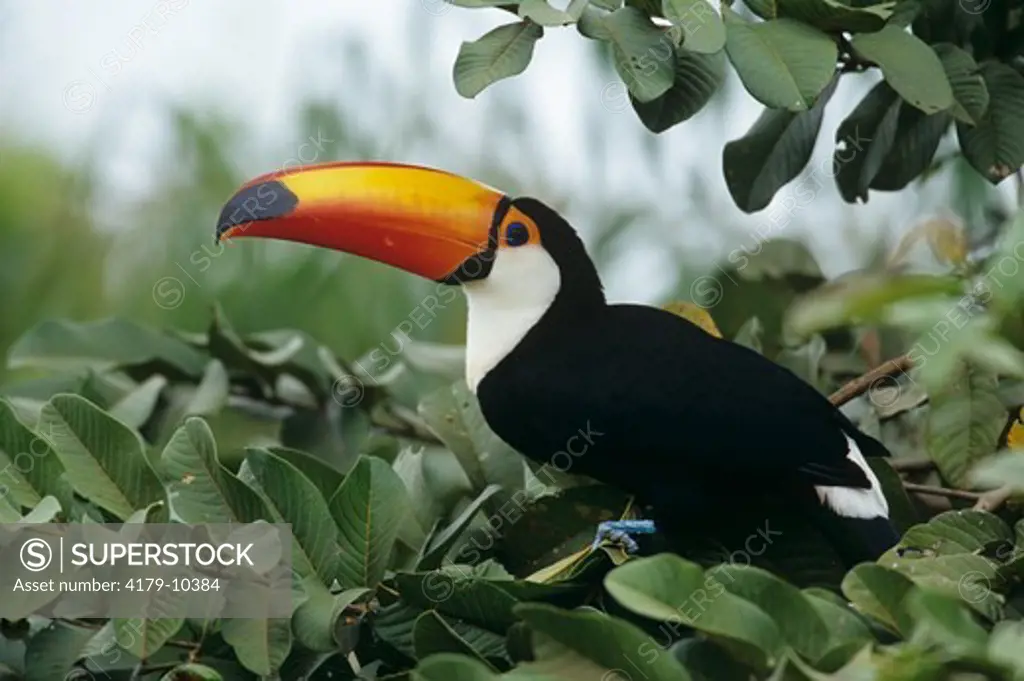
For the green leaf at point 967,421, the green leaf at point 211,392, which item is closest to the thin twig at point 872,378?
the green leaf at point 967,421

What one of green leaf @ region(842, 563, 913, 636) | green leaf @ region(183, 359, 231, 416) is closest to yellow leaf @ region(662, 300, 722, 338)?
green leaf @ region(183, 359, 231, 416)

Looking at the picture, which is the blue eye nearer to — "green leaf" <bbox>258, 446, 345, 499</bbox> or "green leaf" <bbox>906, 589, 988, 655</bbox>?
"green leaf" <bbox>258, 446, 345, 499</bbox>

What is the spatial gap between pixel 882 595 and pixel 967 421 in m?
0.53

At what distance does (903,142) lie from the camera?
1.78m

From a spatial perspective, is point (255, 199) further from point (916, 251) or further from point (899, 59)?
point (916, 251)

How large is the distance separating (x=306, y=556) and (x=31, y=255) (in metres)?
3.30

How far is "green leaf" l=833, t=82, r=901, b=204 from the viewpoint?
5.83 feet

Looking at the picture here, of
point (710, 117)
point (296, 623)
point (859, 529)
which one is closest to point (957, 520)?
point (859, 529)

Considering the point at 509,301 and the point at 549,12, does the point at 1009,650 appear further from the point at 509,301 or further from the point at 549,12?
the point at 509,301

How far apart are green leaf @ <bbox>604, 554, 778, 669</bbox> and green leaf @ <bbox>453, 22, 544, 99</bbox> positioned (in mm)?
574

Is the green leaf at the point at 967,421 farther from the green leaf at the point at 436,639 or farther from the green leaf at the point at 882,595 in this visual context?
the green leaf at the point at 436,639

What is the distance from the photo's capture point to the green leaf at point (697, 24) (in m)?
1.42

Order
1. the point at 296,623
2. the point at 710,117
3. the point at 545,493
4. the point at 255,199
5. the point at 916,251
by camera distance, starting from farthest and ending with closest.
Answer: the point at 710,117
the point at 916,251
the point at 255,199
the point at 545,493
the point at 296,623

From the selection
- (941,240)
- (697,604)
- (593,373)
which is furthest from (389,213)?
(697,604)
